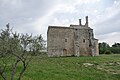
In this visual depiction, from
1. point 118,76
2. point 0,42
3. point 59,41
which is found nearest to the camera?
point 0,42

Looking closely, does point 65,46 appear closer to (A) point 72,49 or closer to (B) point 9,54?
(A) point 72,49

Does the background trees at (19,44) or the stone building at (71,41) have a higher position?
the stone building at (71,41)

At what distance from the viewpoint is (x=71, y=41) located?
5400cm

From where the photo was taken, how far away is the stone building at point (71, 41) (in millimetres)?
51844

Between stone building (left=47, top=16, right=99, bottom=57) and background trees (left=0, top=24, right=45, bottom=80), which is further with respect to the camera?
stone building (left=47, top=16, right=99, bottom=57)

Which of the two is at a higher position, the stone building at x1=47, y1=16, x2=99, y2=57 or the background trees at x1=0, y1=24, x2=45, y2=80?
the stone building at x1=47, y1=16, x2=99, y2=57

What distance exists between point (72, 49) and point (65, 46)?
2.40 m

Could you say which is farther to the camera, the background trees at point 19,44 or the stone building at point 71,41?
the stone building at point 71,41

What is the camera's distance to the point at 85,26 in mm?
58688

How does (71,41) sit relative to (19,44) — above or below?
above

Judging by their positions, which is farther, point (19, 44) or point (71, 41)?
point (71, 41)

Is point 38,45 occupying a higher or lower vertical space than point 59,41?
lower

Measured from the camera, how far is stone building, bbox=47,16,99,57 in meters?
51.8

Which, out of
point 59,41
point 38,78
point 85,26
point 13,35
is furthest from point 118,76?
point 85,26
